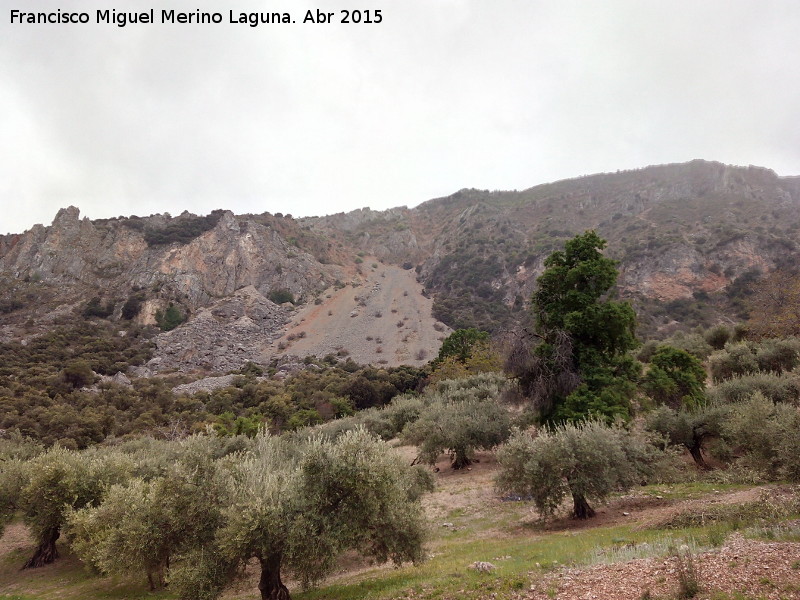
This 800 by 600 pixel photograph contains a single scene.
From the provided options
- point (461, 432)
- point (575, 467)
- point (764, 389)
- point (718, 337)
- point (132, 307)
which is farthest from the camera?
point (132, 307)

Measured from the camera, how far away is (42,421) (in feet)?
128

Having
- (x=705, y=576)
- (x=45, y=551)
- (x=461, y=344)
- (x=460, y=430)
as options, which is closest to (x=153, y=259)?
(x=461, y=344)

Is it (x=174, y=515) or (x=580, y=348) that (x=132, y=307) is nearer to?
(x=174, y=515)

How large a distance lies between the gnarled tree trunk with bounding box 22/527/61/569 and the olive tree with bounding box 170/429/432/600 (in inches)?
508

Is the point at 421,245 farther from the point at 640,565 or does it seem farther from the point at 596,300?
the point at 640,565

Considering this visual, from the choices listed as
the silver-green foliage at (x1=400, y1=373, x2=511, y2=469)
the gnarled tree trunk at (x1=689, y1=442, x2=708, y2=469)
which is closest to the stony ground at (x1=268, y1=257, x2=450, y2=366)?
the silver-green foliage at (x1=400, y1=373, x2=511, y2=469)

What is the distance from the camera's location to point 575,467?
13.6 metres

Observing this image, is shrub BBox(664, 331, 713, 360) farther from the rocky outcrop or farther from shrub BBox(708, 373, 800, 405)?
the rocky outcrop

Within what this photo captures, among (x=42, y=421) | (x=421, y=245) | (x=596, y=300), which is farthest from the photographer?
(x=421, y=245)

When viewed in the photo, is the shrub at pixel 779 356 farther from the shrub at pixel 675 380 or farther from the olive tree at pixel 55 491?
the olive tree at pixel 55 491

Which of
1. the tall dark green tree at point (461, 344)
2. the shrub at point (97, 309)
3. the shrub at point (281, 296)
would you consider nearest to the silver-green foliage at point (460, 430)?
the tall dark green tree at point (461, 344)

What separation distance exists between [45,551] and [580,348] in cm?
2624

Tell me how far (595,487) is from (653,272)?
7926 centimetres

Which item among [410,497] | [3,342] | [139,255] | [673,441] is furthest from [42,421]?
[139,255]
